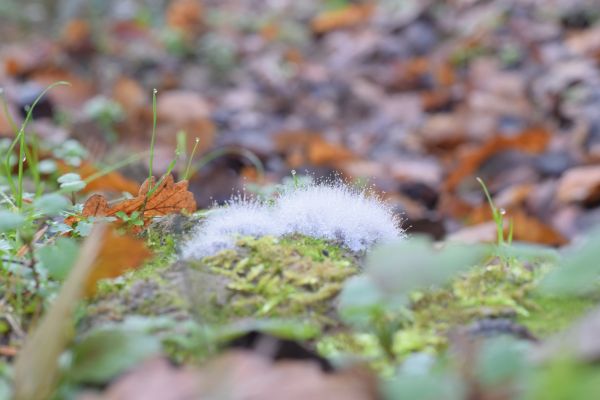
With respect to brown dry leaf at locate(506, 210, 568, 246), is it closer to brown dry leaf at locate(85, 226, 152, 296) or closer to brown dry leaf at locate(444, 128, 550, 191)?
brown dry leaf at locate(444, 128, 550, 191)

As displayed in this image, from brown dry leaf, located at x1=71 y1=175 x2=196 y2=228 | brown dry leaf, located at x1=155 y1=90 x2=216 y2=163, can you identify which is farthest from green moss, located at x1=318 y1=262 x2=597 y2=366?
brown dry leaf, located at x1=155 y1=90 x2=216 y2=163

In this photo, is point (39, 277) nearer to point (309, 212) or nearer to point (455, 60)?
point (309, 212)

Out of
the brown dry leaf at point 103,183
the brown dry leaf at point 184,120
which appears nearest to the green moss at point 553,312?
the brown dry leaf at point 103,183

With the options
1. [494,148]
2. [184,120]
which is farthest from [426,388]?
[184,120]

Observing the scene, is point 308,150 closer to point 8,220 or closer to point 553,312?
point 553,312

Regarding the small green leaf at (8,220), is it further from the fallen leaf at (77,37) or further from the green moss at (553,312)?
the fallen leaf at (77,37)
